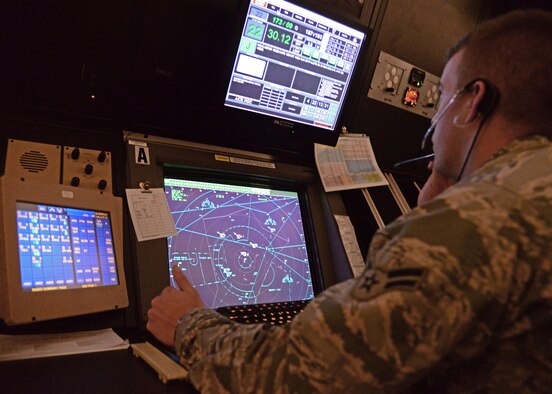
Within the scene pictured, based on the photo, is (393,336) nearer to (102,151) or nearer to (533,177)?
(533,177)

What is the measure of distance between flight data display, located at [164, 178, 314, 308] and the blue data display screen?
0.65ft

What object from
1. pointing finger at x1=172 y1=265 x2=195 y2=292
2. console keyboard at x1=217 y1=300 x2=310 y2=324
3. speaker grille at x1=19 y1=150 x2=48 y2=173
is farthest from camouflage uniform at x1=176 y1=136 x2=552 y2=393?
speaker grille at x1=19 y1=150 x2=48 y2=173

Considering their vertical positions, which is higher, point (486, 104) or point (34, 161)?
point (486, 104)

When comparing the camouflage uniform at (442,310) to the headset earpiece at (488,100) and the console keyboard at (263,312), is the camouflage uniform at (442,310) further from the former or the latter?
the console keyboard at (263,312)

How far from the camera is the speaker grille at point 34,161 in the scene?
1.05m

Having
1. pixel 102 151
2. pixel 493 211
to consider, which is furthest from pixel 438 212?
pixel 102 151

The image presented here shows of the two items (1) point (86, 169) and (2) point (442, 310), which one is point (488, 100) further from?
(1) point (86, 169)

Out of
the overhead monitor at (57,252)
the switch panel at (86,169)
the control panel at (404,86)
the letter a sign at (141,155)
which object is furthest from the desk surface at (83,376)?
the control panel at (404,86)

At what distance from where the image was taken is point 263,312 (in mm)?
1178

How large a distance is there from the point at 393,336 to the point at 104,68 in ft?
3.47

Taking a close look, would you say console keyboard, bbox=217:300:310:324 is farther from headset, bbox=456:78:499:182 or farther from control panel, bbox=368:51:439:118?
control panel, bbox=368:51:439:118

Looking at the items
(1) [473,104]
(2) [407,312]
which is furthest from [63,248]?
(1) [473,104]

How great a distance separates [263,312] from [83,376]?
52cm

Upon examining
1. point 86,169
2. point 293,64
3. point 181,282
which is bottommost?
point 181,282
